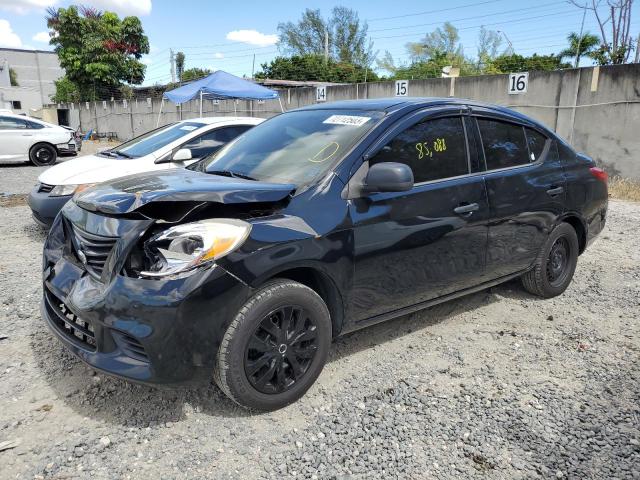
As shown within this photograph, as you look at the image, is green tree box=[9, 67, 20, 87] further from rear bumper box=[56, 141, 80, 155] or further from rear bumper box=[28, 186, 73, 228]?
rear bumper box=[28, 186, 73, 228]

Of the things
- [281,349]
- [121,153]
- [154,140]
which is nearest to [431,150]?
[281,349]

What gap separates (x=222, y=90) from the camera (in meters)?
15.2

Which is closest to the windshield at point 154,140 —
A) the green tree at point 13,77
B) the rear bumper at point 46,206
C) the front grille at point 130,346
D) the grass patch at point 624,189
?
the rear bumper at point 46,206

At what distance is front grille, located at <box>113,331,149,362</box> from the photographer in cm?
241

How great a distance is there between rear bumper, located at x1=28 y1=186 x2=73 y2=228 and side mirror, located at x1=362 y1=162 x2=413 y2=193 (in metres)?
4.17

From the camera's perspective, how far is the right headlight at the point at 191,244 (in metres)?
2.40

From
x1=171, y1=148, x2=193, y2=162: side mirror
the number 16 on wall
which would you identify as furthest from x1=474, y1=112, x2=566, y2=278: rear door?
the number 16 on wall

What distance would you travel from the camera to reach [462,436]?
2.62 meters

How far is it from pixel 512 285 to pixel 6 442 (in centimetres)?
409

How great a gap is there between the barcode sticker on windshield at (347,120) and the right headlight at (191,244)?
116 cm

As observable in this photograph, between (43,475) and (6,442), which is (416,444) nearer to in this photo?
(43,475)

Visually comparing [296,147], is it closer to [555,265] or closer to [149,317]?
[149,317]

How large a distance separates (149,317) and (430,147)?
82.0 inches

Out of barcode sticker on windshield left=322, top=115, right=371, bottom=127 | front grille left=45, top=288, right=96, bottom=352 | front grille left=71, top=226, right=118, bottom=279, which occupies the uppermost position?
barcode sticker on windshield left=322, top=115, right=371, bottom=127
